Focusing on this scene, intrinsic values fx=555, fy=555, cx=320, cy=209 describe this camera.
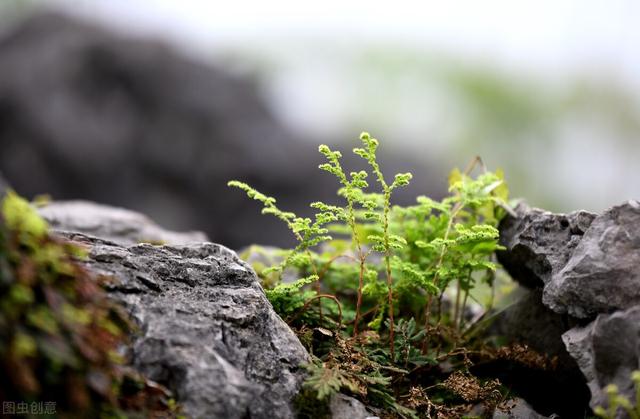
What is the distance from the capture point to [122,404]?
6.34 ft

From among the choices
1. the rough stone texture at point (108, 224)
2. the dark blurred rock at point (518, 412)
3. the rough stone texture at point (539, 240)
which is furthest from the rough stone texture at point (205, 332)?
the rough stone texture at point (108, 224)

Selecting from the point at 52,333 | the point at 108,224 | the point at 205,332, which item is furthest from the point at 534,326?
the point at 108,224

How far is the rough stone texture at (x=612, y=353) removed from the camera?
218 centimetres

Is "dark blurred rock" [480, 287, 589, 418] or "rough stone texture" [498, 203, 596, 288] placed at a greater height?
"rough stone texture" [498, 203, 596, 288]

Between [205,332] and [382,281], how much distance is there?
48.7 inches

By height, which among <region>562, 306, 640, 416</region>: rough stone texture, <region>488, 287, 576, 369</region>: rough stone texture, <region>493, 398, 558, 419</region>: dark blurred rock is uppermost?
<region>488, 287, 576, 369</region>: rough stone texture

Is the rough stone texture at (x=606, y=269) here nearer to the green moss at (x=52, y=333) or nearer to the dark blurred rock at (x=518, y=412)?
the dark blurred rock at (x=518, y=412)

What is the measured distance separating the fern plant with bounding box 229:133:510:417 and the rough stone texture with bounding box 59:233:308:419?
0.57 feet

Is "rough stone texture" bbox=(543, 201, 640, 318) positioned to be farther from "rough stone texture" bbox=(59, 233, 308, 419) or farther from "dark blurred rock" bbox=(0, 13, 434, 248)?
"dark blurred rock" bbox=(0, 13, 434, 248)

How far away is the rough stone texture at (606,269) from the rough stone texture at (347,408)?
40.4 inches

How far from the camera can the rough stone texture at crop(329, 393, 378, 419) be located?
230 centimetres

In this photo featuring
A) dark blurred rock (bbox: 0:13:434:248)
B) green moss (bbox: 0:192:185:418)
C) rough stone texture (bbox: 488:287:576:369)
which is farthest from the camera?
dark blurred rock (bbox: 0:13:434:248)

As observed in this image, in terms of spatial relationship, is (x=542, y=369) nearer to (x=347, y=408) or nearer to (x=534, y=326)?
(x=534, y=326)

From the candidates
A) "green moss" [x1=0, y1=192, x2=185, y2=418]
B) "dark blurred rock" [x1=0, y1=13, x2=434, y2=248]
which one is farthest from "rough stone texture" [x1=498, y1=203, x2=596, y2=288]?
"dark blurred rock" [x1=0, y1=13, x2=434, y2=248]
